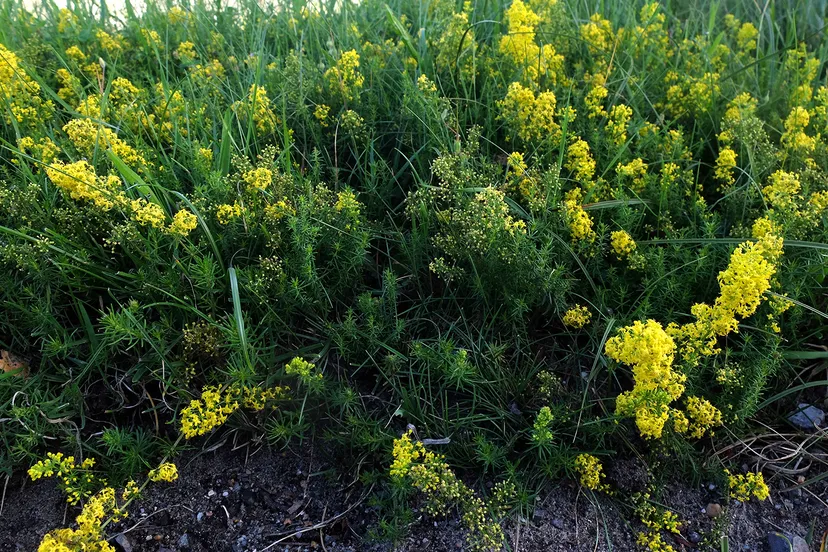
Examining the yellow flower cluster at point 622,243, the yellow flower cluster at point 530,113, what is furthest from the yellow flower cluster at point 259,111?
the yellow flower cluster at point 622,243

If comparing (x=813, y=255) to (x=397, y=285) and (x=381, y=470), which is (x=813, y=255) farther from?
(x=381, y=470)

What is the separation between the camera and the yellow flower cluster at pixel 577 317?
2.71 m

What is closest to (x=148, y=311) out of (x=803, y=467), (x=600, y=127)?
(x=600, y=127)

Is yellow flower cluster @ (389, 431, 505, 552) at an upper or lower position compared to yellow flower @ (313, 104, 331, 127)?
lower

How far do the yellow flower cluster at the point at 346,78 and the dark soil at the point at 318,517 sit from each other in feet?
5.89

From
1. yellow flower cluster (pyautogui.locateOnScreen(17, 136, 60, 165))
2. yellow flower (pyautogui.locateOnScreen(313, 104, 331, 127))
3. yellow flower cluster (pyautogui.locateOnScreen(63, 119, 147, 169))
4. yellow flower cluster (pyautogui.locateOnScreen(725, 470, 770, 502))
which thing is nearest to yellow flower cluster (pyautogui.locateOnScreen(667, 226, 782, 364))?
yellow flower cluster (pyautogui.locateOnScreen(725, 470, 770, 502))

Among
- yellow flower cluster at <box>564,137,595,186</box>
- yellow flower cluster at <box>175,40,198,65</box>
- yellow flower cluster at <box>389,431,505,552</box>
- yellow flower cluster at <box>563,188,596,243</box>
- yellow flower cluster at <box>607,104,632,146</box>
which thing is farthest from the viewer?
yellow flower cluster at <box>175,40,198,65</box>

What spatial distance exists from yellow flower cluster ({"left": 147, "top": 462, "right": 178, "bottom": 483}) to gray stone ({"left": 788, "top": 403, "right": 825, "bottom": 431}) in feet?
7.80

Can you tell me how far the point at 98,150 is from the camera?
296 centimetres

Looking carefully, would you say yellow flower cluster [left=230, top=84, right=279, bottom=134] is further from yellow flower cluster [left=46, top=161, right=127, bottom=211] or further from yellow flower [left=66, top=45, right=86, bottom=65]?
yellow flower [left=66, top=45, right=86, bottom=65]

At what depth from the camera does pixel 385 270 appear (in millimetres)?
2824

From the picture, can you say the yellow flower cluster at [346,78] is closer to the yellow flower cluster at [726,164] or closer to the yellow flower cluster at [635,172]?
the yellow flower cluster at [635,172]

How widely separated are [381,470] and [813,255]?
199cm

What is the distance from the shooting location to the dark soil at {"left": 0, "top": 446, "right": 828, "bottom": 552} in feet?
7.98
